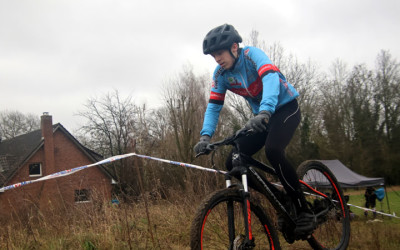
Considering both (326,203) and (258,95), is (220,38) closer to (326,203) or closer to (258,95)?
(258,95)

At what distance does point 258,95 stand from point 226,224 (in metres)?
1.35

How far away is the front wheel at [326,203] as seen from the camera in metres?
3.81

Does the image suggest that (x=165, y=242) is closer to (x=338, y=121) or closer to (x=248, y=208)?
(x=248, y=208)

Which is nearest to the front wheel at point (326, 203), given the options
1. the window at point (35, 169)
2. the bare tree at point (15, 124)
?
the window at point (35, 169)

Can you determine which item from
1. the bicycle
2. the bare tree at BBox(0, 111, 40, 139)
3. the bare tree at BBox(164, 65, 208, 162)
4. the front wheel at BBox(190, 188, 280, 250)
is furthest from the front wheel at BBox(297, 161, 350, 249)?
the bare tree at BBox(0, 111, 40, 139)

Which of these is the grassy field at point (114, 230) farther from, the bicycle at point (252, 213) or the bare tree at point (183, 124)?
the bare tree at point (183, 124)

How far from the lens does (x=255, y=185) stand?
3211 millimetres

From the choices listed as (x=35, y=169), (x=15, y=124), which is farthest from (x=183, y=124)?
(x=15, y=124)

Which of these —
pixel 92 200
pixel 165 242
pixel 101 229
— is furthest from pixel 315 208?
pixel 92 200

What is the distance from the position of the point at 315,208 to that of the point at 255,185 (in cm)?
93

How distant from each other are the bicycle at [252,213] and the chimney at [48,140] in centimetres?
3286

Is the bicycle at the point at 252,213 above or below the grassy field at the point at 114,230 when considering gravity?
above

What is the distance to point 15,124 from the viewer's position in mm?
43812

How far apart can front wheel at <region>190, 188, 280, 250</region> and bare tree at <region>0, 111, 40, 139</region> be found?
147ft
